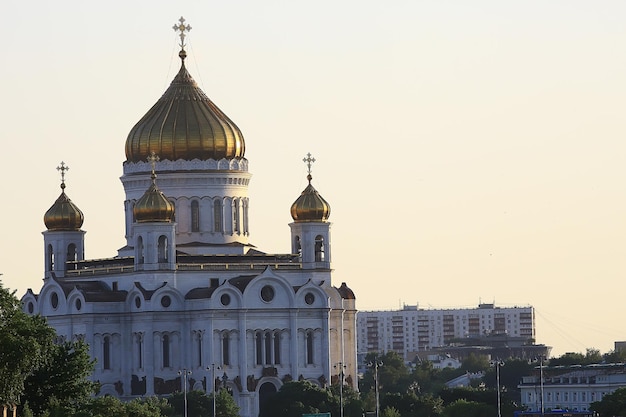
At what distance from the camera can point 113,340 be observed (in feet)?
355


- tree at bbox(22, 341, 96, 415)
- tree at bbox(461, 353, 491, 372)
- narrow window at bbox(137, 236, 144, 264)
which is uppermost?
narrow window at bbox(137, 236, 144, 264)

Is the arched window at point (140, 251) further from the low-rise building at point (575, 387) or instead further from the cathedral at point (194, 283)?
the low-rise building at point (575, 387)

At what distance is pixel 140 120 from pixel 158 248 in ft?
25.0

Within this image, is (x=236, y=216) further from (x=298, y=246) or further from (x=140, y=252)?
(x=140, y=252)

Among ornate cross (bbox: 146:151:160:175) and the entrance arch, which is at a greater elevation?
ornate cross (bbox: 146:151:160:175)

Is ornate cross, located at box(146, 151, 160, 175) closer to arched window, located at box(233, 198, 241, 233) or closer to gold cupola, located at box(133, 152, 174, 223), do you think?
gold cupola, located at box(133, 152, 174, 223)

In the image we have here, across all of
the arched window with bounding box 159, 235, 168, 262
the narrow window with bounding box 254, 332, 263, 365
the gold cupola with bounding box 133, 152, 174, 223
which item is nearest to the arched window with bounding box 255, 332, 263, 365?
the narrow window with bounding box 254, 332, 263, 365

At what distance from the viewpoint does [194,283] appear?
357 ft

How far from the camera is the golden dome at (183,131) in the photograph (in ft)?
366

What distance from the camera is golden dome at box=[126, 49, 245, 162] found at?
366 feet

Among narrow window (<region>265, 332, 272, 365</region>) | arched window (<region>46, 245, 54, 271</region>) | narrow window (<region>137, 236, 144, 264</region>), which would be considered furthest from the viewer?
arched window (<region>46, 245, 54, 271</region>)

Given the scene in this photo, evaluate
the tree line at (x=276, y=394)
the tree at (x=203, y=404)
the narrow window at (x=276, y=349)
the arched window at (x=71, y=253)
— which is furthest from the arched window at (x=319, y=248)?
the tree at (x=203, y=404)

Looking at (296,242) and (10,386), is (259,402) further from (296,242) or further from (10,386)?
(10,386)

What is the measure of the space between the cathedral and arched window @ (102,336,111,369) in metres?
0.08
